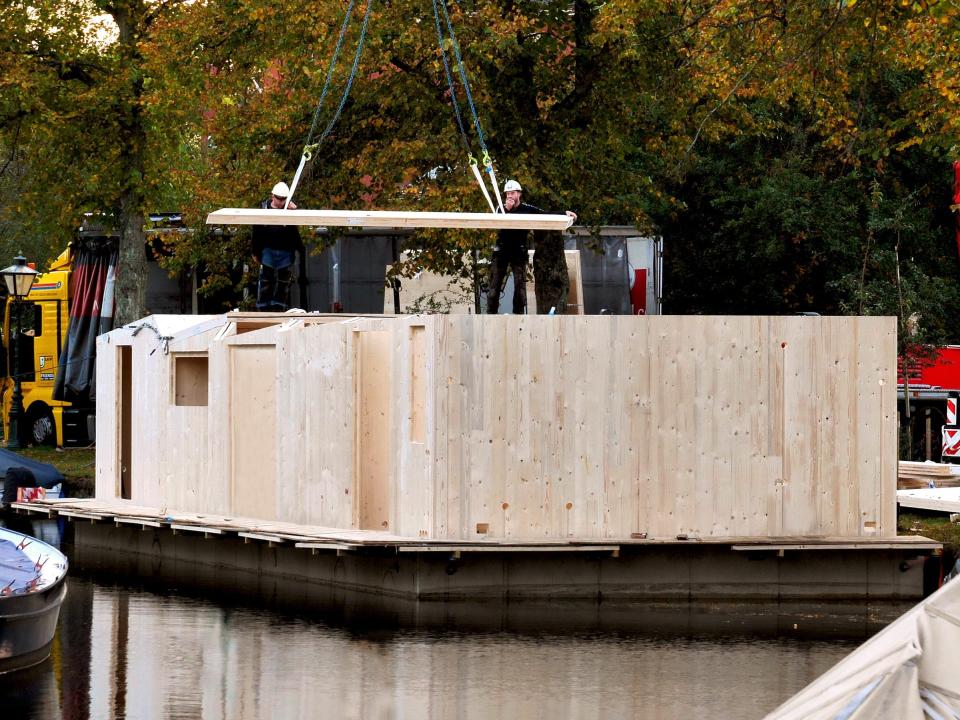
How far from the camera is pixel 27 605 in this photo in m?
12.5

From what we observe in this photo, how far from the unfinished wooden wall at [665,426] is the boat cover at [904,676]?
9.18m

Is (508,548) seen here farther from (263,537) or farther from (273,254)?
(273,254)

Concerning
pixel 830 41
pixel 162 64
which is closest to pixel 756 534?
pixel 830 41

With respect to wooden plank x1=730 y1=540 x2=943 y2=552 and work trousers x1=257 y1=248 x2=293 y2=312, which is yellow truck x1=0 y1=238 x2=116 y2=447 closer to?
work trousers x1=257 y1=248 x2=293 y2=312

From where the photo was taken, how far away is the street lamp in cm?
3028

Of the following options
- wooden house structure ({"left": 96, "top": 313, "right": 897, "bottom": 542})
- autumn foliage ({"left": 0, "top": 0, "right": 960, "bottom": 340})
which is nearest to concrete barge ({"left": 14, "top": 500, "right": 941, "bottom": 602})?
wooden house structure ({"left": 96, "top": 313, "right": 897, "bottom": 542})

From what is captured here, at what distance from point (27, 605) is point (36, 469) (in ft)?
42.4

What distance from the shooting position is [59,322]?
34375 millimetres

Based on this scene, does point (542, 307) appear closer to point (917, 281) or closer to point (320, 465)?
point (917, 281)

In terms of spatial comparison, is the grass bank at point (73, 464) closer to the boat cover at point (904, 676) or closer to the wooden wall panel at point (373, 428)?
the wooden wall panel at point (373, 428)

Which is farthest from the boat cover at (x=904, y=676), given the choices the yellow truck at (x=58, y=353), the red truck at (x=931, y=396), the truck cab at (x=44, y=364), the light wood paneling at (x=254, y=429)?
the truck cab at (x=44, y=364)

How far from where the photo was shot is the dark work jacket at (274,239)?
20.2 meters

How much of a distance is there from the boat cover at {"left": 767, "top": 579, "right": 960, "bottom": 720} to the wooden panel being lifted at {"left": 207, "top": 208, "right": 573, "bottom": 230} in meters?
11.5

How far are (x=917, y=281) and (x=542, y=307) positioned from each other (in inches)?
247
